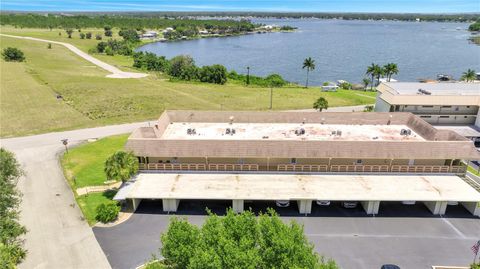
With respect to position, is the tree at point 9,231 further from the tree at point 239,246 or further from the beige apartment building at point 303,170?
the tree at point 239,246

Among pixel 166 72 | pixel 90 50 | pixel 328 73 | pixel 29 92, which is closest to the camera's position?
pixel 29 92

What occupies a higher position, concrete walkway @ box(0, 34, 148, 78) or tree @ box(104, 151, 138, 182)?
tree @ box(104, 151, 138, 182)

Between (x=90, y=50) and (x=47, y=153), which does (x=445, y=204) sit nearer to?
(x=47, y=153)

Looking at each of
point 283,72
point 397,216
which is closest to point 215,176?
point 397,216

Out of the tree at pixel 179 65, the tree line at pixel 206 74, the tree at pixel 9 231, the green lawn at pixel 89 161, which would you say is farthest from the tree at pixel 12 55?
the tree at pixel 9 231

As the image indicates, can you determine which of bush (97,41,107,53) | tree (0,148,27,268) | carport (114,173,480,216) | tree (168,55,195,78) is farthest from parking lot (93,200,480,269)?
bush (97,41,107,53)

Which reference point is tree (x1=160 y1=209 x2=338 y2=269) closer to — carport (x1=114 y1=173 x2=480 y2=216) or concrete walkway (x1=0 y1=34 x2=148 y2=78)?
carport (x1=114 y1=173 x2=480 y2=216)
